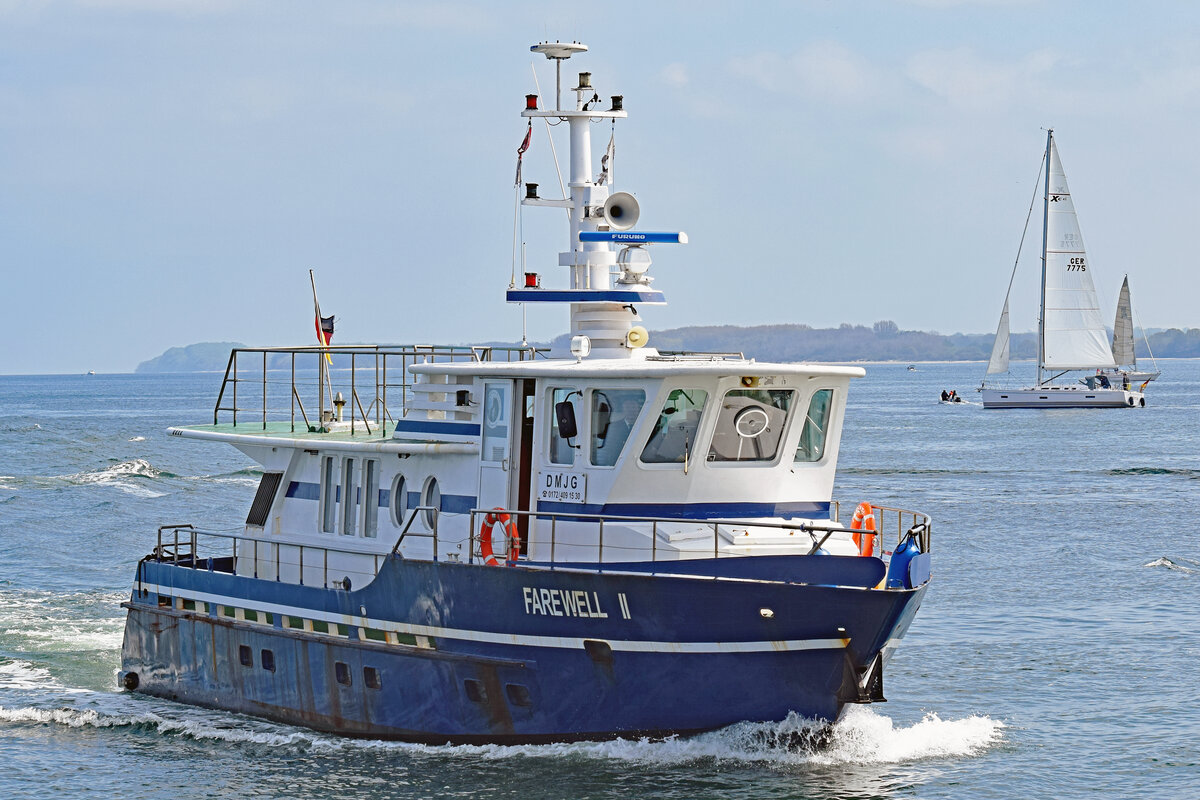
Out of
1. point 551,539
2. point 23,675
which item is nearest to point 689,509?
point 551,539

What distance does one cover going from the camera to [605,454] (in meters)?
14.5

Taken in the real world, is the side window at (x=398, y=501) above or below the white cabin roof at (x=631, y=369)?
below

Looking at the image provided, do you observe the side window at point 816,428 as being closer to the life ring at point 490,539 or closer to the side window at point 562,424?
the side window at point 562,424

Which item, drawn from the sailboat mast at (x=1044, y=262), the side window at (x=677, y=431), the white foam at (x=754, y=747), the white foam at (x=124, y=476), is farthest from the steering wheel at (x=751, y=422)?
the sailboat mast at (x=1044, y=262)

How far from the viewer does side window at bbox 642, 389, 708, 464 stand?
1437 cm

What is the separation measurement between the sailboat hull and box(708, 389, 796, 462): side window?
77115 millimetres

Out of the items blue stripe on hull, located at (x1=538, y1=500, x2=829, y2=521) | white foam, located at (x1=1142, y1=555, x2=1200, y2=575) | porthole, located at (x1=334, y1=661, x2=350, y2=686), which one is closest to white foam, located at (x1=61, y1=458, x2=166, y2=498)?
white foam, located at (x1=1142, y1=555, x2=1200, y2=575)

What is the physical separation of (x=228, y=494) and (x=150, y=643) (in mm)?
27828

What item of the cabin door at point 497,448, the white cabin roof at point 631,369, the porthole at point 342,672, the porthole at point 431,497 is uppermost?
the white cabin roof at point 631,369

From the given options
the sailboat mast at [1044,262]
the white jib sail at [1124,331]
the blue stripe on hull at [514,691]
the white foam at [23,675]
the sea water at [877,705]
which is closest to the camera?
the blue stripe on hull at [514,691]

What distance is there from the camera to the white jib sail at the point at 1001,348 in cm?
9331

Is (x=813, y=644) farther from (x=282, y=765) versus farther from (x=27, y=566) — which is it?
(x=27, y=566)

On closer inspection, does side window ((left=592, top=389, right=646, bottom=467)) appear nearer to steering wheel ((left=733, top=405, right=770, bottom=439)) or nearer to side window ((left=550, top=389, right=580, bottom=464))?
side window ((left=550, top=389, right=580, bottom=464))

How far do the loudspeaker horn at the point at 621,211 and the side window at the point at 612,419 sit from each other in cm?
243
